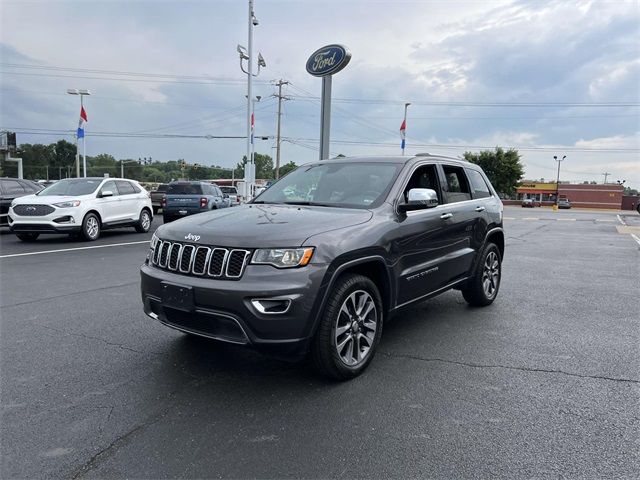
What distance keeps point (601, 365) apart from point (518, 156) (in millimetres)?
67118

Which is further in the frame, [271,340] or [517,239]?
[517,239]

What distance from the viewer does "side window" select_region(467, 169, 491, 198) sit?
18.7 ft

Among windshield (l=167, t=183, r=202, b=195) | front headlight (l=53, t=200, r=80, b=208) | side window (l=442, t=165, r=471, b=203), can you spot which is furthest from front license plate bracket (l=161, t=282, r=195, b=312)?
windshield (l=167, t=183, r=202, b=195)

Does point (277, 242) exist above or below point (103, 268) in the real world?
above

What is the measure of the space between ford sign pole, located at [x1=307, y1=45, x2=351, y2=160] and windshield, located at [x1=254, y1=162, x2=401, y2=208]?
1013 cm

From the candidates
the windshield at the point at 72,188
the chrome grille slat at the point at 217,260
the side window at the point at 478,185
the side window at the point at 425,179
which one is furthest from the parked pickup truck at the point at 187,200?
the chrome grille slat at the point at 217,260

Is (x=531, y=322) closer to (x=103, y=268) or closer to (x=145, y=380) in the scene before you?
(x=145, y=380)

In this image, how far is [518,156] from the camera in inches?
2547

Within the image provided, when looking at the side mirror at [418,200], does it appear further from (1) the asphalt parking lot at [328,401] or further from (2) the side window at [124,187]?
(2) the side window at [124,187]

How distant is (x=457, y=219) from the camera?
4984 millimetres

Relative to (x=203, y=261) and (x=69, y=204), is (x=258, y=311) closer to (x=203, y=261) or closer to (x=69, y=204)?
(x=203, y=261)

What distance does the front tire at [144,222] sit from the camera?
14.4 meters

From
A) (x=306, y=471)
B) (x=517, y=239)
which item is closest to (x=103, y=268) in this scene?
(x=306, y=471)

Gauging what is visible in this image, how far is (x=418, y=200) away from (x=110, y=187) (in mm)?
11590
